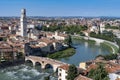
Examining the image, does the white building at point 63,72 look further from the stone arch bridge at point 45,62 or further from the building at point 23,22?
the building at point 23,22

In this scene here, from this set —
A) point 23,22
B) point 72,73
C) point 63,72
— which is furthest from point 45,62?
point 23,22

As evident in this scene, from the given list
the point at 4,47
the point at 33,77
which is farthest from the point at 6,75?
the point at 4,47

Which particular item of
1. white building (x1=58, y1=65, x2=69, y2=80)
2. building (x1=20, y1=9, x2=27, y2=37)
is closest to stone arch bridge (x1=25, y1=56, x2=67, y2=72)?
white building (x1=58, y1=65, x2=69, y2=80)

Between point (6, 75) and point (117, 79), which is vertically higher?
point (117, 79)

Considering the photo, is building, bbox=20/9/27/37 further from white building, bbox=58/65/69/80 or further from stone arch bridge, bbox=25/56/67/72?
white building, bbox=58/65/69/80

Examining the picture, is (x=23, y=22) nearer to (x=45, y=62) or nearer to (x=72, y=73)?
(x=45, y=62)

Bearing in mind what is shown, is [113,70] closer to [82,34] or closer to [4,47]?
[4,47]

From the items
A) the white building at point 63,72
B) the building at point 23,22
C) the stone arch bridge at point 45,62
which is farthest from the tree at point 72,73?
the building at point 23,22

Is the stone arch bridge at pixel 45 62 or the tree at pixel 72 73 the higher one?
the tree at pixel 72 73

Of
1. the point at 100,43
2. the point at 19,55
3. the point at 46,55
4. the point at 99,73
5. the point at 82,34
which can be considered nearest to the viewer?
the point at 99,73

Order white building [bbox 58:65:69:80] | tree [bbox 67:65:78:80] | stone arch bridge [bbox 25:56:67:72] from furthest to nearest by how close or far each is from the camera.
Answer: stone arch bridge [bbox 25:56:67:72]
white building [bbox 58:65:69:80]
tree [bbox 67:65:78:80]

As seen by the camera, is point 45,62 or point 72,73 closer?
point 72,73
